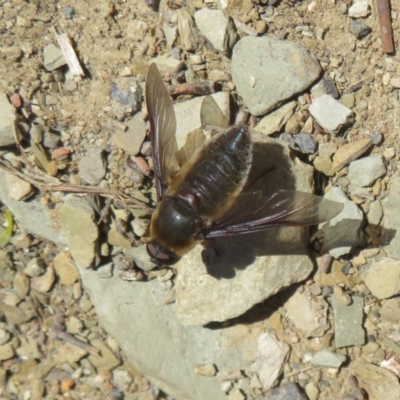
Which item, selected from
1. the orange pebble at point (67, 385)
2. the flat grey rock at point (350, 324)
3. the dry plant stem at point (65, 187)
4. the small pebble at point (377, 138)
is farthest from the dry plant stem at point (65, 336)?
the small pebble at point (377, 138)

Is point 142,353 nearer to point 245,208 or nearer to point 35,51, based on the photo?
point 245,208

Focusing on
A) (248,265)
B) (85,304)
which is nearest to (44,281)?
(85,304)

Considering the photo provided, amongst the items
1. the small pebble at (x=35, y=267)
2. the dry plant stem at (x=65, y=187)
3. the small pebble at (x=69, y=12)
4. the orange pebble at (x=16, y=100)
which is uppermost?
the small pebble at (x=69, y=12)

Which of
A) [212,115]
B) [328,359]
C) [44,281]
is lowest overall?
[328,359]

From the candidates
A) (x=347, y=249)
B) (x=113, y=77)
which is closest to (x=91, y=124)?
(x=113, y=77)

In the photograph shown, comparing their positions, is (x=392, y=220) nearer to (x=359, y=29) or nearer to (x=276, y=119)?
(x=276, y=119)

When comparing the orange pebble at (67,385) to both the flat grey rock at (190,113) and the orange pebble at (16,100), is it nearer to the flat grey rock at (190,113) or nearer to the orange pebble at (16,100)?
the flat grey rock at (190,113)

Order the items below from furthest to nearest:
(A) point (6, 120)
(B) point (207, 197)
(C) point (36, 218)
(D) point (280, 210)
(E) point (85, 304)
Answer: (E) point (85, 304) < (C) point (36, 218) < (A) point (6, 120) < (B) point (207, 197) < (D) point (280, 210)
